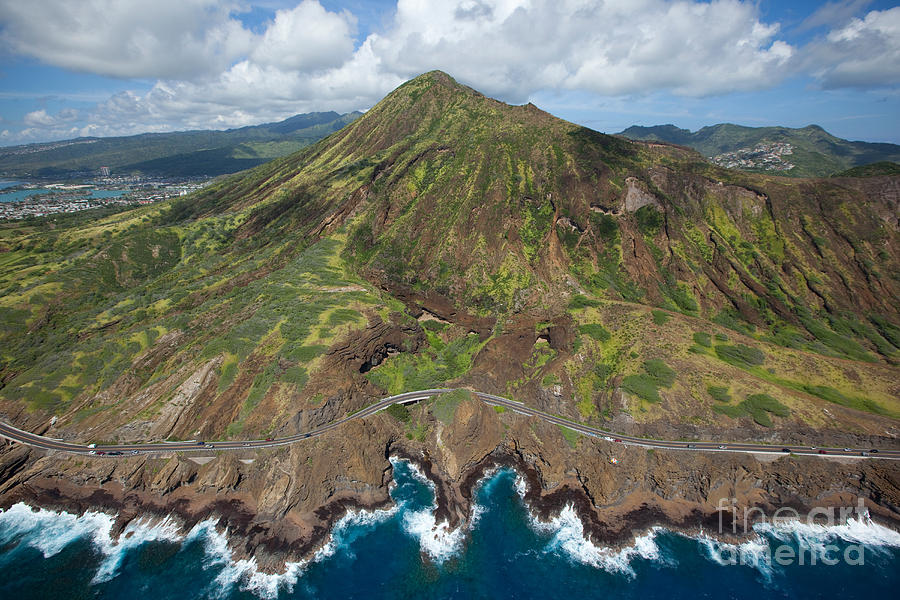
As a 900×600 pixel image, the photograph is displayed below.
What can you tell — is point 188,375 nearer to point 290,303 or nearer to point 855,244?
point 290,303

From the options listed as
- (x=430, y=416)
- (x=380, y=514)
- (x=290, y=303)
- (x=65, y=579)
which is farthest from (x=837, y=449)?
(x=65, y=579)

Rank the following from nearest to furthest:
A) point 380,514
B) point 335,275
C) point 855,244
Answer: point 380,514, point 855,244, point 335,275

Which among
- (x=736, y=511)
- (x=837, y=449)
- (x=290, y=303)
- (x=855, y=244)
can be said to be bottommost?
(x=736, y=511)

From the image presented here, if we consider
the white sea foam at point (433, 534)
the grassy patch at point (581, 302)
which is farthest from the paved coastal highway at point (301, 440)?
the grassy patch at point (581, 302)

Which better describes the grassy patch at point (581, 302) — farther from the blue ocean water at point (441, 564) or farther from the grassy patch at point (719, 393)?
the blue ocean water at point (441, 564)

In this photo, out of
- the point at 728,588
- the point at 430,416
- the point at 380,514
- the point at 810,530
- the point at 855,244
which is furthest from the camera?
the point at 855,244

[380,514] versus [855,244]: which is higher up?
[855,244]

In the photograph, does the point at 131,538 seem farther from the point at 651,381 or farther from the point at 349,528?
the point at 651,381
